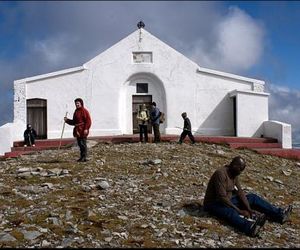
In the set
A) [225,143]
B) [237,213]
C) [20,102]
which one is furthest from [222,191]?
[20,102]

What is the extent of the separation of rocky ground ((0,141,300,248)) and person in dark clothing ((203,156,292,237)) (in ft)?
0.60

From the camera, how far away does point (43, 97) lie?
24094 millimetres

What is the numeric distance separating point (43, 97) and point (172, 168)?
12733 millimetres

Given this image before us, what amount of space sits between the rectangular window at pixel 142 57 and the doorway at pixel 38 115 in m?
5.66

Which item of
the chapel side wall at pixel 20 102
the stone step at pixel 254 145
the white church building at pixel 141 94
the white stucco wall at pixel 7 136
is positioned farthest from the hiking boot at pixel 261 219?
the chapel side wall at pixel 20 102

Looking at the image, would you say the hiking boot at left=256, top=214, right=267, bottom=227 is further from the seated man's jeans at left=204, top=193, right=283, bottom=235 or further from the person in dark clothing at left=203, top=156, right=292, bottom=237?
the seated man's jeans at left=204, top=193, right=283, bottom=235

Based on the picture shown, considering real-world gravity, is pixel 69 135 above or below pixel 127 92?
below

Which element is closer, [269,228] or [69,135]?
[269,228]

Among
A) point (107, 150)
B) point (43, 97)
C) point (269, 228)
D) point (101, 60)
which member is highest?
point (101, 60)

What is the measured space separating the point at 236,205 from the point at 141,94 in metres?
17.1

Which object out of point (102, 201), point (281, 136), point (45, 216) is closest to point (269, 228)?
point (102, 201)

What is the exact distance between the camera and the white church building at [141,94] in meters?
24.1

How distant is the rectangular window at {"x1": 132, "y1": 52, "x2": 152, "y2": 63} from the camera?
25.0 meters

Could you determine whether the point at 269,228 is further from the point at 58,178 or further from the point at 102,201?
the point at 58,178
